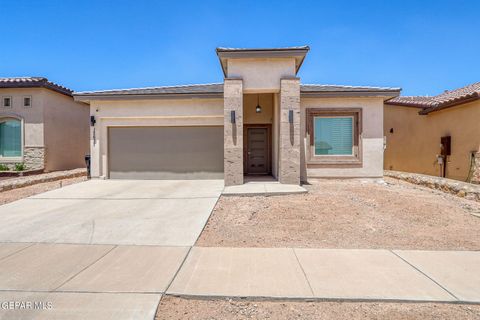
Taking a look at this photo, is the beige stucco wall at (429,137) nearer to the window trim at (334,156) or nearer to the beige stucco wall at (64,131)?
the window trim at (334,156)

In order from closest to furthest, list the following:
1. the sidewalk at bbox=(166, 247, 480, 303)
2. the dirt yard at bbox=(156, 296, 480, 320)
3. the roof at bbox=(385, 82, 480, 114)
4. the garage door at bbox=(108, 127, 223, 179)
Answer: the dirt yard at bbox=(156, 296, 480, 320) < the sidewalk at bbox=(166, 247, 480, 303) < the roof at bbox=(385, 82, 480, 114) < the garage door at bbox=(108, 127, 223, 179)

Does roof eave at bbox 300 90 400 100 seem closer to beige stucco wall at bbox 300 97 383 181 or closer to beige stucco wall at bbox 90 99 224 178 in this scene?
beige stucco wall at bbox 300 97 383 181

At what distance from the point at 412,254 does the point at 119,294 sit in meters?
4.70

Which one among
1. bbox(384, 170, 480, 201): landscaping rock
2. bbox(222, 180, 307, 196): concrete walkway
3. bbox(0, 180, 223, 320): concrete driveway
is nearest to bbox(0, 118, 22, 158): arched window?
bbox(0, 180, 223, 320): concrete driveway

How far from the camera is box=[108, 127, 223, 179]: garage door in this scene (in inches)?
472

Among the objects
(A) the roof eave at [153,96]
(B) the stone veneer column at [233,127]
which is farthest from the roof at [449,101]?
(A) the roof eave at [153,96]

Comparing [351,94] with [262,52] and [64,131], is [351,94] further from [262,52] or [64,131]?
[64,131]

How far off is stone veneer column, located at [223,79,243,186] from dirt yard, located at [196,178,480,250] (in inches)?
72.8

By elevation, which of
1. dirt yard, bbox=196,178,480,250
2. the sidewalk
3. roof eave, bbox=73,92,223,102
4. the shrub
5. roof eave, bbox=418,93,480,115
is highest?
roof eave, bbox=73,92,223,102

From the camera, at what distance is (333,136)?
11602mm

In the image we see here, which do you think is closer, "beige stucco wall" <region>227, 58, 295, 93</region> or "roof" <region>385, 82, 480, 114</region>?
"beige stucco wall" <region>227, 58, 295, 93</region>

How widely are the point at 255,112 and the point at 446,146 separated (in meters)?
9.50

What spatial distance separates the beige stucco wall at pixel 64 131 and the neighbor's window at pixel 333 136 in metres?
14.2

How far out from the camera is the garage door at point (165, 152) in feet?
39.3
